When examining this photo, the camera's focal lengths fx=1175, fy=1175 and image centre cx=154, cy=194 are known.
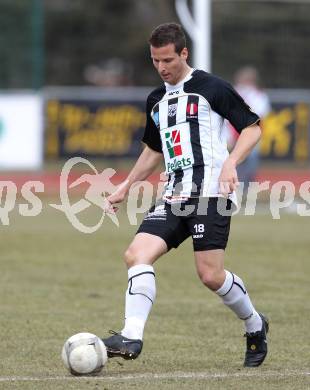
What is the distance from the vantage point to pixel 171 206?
7191mm

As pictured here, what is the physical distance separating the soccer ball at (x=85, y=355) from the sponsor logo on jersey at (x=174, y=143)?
130cm

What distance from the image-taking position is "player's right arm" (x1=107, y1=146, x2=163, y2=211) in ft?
24.5

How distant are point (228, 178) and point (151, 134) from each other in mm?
853

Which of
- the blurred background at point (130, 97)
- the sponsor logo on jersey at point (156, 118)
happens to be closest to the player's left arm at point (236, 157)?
the sponsor logo on jersey at point (156, 118)

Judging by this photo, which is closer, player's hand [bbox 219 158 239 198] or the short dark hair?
player's hand [bbox 219 158 239 198]

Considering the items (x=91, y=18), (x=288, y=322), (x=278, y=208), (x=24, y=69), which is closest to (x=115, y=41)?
(x=91, y=18)

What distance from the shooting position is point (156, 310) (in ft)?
31.7

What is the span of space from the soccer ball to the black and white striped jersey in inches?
43.3

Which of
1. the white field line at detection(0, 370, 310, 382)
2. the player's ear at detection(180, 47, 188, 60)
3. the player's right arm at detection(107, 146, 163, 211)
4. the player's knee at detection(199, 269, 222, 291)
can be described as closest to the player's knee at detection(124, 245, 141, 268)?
the player's knee at detection(199, 269, 222, 291)

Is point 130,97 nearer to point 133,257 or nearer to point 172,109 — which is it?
point 172,109

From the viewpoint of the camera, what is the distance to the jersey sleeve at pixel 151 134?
295 inches

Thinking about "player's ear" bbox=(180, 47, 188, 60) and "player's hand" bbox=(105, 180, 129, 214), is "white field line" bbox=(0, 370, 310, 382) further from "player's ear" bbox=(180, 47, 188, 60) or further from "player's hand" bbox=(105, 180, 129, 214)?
"player's ear" bbox=(180, 47, 188, 60)

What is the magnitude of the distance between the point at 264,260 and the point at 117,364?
5.61 metres

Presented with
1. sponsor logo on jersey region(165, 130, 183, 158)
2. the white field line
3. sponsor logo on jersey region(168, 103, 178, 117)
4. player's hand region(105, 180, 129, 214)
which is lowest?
the white field line
